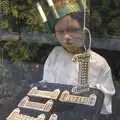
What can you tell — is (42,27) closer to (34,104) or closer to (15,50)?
(15,50)

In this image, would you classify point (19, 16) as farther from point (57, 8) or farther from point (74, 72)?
point (74, 72)

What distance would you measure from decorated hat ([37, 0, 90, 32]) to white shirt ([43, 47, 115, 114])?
0.46ft

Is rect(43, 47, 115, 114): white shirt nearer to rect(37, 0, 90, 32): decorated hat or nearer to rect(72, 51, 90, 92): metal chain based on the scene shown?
rect(72, 51, 90, 92): metal chain

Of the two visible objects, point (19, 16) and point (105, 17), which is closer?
point (105, 17)

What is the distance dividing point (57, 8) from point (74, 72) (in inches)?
12.1

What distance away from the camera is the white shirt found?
2.44 metres

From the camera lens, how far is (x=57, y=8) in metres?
2.40

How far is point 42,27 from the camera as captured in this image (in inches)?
98.7

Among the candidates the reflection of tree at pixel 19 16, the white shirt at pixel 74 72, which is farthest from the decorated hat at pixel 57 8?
the white shirt at pixel 74 72

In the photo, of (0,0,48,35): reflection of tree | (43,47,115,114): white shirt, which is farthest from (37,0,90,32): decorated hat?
(43,47,115,114): white shirt

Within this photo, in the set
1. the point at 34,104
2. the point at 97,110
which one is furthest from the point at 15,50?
the point at 97,110

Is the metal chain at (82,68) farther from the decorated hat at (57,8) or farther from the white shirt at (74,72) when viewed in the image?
the decorated hat at (57,8)

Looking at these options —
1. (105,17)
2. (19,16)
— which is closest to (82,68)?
(105,17)

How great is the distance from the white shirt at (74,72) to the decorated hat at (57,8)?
140 millimetres
